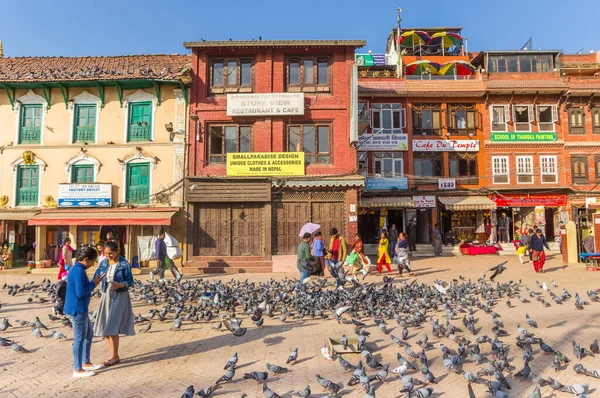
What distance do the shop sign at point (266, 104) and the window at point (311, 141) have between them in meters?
0.82

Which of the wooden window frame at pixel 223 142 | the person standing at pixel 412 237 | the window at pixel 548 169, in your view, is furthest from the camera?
the window at pixel 548 169

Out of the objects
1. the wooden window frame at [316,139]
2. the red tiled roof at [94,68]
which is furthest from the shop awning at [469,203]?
the red tiled roof at [94,68]

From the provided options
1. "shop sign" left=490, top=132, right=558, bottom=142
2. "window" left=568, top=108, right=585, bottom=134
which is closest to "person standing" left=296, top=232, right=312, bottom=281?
"shop sign" left=490, top=132, right=558, bottom=142

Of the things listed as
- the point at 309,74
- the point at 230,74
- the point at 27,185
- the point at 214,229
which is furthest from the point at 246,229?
the point at 27,185

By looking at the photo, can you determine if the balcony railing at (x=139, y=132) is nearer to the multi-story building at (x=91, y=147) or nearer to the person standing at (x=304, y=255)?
the multi-story building at (x=91, y=147)

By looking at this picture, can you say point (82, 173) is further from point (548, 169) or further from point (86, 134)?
point (548, 169)

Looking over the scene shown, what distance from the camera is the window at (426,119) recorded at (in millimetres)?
24500

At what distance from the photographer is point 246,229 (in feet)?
58.3

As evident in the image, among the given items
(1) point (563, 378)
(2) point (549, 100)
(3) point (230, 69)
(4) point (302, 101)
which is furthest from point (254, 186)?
(2) point (549, 100)

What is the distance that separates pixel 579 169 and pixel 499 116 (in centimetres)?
559

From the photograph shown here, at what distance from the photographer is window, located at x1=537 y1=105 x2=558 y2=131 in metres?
24.2

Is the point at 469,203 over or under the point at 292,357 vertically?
over

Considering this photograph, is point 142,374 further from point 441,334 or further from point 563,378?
point 563,378

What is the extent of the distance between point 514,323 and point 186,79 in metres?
15.5
